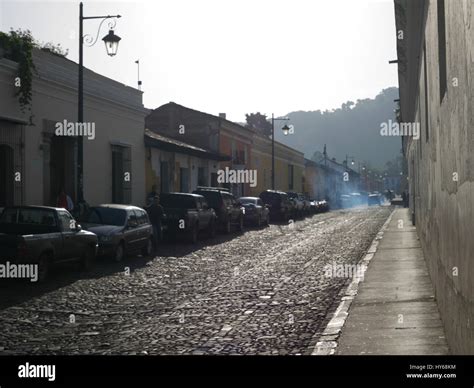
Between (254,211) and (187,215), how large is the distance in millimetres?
12295

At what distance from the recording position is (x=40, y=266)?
12.7 meters

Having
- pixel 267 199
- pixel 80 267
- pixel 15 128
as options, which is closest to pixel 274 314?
pixel 80 267

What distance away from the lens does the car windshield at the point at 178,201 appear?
23.9 m

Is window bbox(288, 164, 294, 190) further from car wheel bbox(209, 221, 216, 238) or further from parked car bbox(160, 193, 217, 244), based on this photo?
parked car bbox(160, 193, 217, 244)

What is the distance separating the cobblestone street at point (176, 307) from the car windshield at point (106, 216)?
1075 mm

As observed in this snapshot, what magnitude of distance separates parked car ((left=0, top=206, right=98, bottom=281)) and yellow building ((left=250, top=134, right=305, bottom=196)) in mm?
41028

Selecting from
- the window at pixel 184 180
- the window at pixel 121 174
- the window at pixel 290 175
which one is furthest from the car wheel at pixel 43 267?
the window at pixel 290 175

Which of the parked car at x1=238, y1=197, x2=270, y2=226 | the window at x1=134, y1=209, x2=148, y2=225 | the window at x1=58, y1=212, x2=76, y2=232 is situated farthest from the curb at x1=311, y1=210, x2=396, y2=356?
the parked car at x1=238, y1=197, x2=270, y2=226

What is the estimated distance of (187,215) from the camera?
22.6m

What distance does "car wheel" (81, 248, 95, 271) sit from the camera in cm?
1470

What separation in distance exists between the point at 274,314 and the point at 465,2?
Answer: 5962mm

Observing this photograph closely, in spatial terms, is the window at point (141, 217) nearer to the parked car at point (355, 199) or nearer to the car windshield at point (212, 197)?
the car windshield at point (212, 197)

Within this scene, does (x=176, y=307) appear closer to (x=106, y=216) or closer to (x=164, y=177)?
(x=106, y=216)

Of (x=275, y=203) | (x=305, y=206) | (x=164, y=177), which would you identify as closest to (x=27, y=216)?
(x=164, y=177)
